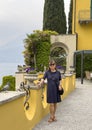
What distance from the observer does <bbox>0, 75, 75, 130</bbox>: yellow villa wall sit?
246 inches

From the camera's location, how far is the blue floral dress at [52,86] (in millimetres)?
9344

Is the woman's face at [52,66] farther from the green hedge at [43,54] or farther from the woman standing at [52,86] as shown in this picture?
the green hedge at [43,54]

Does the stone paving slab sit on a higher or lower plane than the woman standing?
lower

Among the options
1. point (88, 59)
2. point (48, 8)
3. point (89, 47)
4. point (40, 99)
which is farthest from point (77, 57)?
point (40, 99)

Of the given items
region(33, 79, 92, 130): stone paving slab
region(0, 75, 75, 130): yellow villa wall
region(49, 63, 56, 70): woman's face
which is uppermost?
region(49, 63, 56, 70): woman's face

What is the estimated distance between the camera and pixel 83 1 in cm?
3509

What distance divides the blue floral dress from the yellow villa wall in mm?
307

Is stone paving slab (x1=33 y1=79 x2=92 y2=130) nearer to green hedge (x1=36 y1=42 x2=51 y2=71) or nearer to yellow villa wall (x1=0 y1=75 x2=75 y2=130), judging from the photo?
yellow villa wall (x1=0 y1=75 x2=75 y2=130)

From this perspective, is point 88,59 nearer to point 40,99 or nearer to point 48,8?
point 48,8

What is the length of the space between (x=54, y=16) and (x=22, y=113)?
31878mm

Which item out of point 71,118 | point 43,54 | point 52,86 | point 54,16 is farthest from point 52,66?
point 54,16

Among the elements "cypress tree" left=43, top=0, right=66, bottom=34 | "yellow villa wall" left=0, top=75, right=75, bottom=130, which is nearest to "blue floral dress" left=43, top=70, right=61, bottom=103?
"yellow villa wall" left=0, top=75, right=75, bottom=130

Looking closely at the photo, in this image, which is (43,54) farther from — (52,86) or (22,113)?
(22,113)

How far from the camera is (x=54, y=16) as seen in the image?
1524 inches
